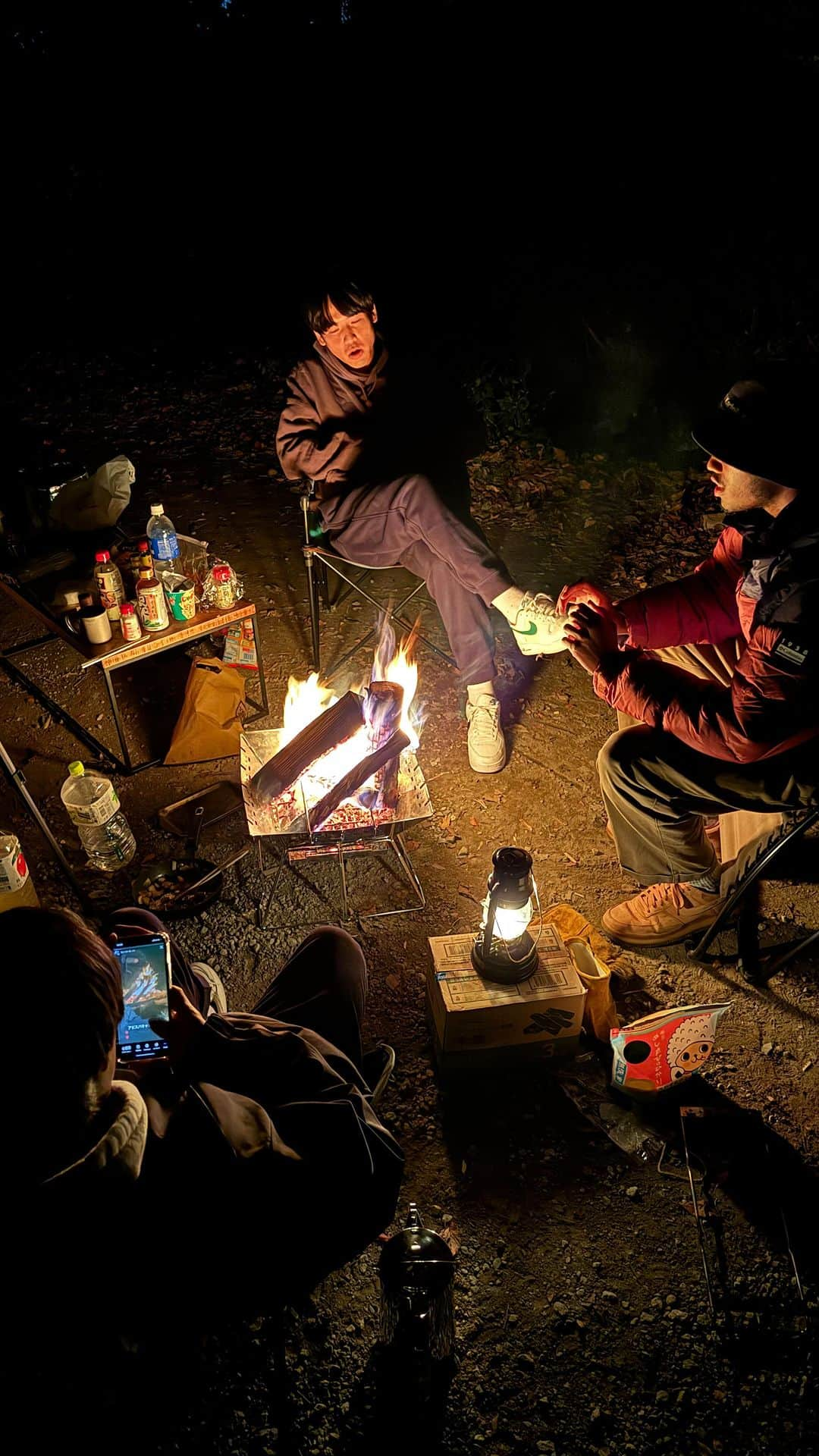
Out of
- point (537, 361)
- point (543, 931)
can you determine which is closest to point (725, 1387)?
point (543, 931)

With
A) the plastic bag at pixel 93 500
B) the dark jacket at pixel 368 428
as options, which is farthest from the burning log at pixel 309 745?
the plastic bag at pixel 93 500

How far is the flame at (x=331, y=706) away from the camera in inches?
137

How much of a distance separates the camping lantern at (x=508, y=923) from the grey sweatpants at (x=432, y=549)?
157cm

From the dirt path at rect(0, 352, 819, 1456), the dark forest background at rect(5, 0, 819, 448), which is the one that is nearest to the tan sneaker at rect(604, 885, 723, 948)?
the dirt path at rect(0, 352, 819, 1456)

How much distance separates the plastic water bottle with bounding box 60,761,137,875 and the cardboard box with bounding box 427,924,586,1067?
5.08 ft

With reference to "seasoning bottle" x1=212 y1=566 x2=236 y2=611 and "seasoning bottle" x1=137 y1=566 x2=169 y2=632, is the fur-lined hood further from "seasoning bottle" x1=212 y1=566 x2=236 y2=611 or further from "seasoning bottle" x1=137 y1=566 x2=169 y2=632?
"seasoning bottle" x1=212 y1=566 x2=236 y2=611

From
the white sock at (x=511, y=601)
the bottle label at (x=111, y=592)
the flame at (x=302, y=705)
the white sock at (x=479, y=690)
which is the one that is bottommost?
the white sock at (x=479, y=690)

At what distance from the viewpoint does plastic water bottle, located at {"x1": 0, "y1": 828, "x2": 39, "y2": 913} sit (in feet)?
10.1

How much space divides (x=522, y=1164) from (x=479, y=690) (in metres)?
2.14

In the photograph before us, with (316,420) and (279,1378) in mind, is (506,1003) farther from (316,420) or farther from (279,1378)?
(316,420)

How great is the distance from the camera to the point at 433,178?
40.4ft

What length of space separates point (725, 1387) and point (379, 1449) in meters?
0.92

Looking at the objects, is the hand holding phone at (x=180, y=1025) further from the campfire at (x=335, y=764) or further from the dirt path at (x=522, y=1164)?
the campfire at (x=335, y=764)

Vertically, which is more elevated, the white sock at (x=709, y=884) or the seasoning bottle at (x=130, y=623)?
the seasoning bottle at (x=130, y=623)
